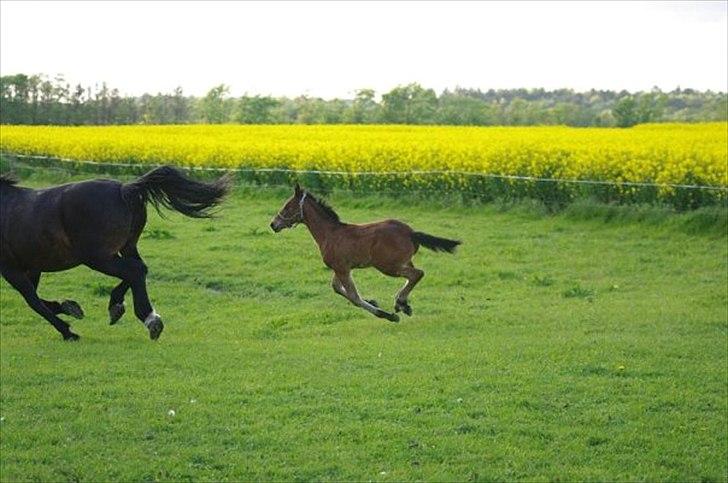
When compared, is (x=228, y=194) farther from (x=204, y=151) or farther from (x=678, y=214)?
(x=204, y=151)

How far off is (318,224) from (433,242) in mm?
636

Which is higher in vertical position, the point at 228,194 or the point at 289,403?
the point at 228,194

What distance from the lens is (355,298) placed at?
5312 mm

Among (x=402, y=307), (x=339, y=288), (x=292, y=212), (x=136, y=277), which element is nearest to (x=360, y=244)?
(x=339, y=288)

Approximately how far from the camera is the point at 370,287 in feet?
63.7

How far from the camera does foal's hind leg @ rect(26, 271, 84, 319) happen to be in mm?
5414

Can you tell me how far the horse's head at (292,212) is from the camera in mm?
5672

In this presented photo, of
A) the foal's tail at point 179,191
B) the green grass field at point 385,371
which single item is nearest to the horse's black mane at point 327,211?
the foal's tail at point 179,191

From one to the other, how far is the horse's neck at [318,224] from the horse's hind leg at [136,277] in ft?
3.20

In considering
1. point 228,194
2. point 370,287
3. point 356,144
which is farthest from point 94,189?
point 356,144

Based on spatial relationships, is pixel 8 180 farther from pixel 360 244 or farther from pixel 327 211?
pixel 360 244

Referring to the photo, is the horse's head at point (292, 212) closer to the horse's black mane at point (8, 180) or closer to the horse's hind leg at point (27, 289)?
the horse's hind leg at point (27, 289)

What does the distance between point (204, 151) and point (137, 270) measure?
25.2m

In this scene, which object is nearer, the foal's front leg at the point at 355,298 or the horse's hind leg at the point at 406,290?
the foal's front leg at the point at 355,298
